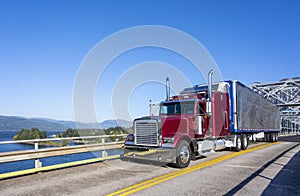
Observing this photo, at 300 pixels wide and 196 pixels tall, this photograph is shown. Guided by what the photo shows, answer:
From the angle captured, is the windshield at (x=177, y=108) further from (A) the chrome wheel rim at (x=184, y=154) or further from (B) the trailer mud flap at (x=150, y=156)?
(B) the trailer mud flap at (x=150, y=156)

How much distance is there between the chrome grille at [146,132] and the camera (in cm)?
918

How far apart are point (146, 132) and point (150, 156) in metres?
0.93

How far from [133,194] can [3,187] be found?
12.1ft

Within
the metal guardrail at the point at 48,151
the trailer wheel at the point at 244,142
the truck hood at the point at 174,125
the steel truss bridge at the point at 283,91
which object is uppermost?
the steel truss bridge at the point at 283,91

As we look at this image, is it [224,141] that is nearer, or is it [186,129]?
[186,129]

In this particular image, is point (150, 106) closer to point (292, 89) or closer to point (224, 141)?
point (224, 141)

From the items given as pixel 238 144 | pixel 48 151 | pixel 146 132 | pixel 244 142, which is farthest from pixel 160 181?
pixel 244 142

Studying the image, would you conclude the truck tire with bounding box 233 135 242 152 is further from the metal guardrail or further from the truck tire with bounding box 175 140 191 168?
the metal guardrail

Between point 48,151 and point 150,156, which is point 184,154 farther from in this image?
point 48,151

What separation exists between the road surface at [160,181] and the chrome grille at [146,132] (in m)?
0.96

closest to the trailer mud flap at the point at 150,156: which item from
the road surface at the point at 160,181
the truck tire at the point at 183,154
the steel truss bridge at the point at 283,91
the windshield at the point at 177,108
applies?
the truck tire at the point at 183,154

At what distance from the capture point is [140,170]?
8656 mm

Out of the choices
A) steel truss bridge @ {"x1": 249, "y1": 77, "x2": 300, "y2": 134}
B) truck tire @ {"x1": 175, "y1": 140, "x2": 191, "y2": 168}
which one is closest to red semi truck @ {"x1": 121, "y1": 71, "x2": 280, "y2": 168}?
truck tire @ {"x1": 175, "y1": 140, "x2": 191, "y2": 168}

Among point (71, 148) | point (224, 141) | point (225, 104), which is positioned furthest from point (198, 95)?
point (71, 148)
